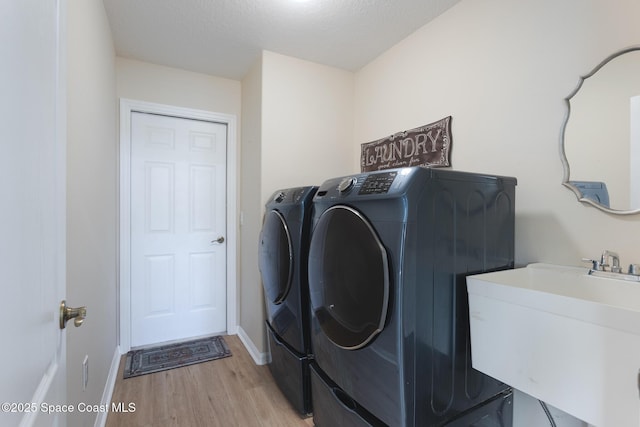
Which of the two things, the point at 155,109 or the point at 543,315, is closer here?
the point at 543,315

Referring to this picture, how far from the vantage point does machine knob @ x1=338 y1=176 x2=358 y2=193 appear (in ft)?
3.96

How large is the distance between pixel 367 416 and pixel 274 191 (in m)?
1.60

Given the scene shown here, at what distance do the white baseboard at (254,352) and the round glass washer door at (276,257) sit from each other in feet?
2.01

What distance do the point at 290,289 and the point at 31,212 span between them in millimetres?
1358

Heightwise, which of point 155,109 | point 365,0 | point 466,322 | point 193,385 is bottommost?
point 193,385

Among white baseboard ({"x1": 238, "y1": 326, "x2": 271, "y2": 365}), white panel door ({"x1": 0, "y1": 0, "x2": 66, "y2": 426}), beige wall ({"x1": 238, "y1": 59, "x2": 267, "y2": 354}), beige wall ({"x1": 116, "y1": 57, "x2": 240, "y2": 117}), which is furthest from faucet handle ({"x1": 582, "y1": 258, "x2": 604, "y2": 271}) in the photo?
beige wall ({"x1": 116, "y1": 57, "x2": 240, "y2": 117})

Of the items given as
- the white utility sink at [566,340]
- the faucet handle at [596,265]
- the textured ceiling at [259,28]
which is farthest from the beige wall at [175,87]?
the faucet handle at [596,265]

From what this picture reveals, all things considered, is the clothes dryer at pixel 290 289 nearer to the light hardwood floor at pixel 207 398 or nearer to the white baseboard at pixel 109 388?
the light hardwood floor at pixel 207 398

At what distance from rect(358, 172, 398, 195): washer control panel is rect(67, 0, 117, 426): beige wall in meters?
1.10

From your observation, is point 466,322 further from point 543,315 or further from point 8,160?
point 8,160

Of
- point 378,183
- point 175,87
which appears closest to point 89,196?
point 378,183

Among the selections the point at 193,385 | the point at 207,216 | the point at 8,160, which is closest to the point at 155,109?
the point at 207,216

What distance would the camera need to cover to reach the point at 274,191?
231cm

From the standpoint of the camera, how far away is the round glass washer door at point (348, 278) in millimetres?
1062
